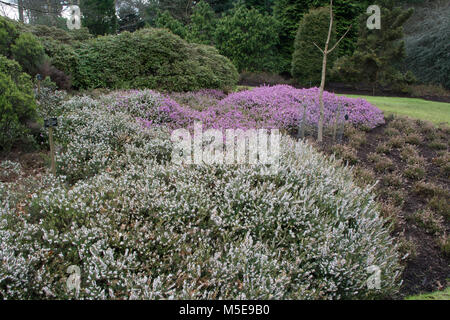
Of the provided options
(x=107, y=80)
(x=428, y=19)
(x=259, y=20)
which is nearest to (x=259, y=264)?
(x=107, y=80)

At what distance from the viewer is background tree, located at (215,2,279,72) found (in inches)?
761

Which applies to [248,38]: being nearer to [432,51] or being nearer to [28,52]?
[432,51]

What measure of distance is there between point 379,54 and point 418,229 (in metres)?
15.1

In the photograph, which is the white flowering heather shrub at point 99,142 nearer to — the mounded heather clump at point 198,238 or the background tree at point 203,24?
the mounded heather clump at point 198,238

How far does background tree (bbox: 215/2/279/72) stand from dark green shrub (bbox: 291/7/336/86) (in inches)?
107

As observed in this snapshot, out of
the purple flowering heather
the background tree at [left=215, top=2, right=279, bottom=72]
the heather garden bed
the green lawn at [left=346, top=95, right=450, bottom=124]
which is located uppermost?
the background tree at [left=215, top=2, right=279, bottom=72]

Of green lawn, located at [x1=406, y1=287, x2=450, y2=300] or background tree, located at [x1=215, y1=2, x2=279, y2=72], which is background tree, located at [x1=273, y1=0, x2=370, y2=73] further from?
green lawn, located at [x1=406, y1=287, x2=450, y2=300]

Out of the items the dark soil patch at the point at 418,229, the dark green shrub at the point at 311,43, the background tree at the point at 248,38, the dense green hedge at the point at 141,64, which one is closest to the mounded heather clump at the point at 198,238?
the dark soil patch at the point at 418,229

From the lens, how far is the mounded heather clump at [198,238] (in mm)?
2406

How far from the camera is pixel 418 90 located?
16750 mm

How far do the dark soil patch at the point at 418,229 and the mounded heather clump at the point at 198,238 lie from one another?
0.42 metres

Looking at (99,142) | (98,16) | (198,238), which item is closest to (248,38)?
(98,16)

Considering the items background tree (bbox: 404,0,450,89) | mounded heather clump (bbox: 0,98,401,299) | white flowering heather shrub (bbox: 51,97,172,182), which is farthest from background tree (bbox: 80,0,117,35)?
mounded heather clump (bbox: 0,98,401,299)
